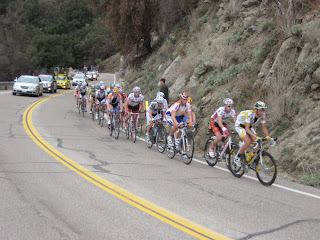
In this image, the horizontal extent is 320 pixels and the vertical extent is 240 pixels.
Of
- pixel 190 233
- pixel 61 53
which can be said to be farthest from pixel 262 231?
pixel 61 53

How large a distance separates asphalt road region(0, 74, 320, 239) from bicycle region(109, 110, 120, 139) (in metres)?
3.26

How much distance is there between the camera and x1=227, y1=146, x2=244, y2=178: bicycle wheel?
10.1 meters

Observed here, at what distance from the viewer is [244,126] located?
10180 millimetres

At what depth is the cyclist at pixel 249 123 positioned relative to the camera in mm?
9594

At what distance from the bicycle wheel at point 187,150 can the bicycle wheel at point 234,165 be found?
1.40m

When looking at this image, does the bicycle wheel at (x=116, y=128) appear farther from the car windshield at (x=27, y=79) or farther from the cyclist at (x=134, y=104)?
the car windshield at (x=27, y=79)

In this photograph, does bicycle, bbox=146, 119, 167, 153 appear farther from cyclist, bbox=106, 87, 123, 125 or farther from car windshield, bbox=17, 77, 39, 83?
car windshield, bbox=17, 77, 39, 83

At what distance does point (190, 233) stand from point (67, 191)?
9.59ft

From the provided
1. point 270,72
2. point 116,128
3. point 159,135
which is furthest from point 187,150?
point 116,128

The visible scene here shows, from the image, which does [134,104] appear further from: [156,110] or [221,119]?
[221,119]

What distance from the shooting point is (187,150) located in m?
11.7

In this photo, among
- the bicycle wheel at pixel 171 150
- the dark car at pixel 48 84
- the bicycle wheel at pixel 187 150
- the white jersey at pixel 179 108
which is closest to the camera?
the bicycle wheel at pixel 187 150

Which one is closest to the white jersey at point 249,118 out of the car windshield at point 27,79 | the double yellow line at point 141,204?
the double yellow line at point 141,204

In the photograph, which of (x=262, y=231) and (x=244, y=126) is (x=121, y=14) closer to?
(x=244, y=126)
